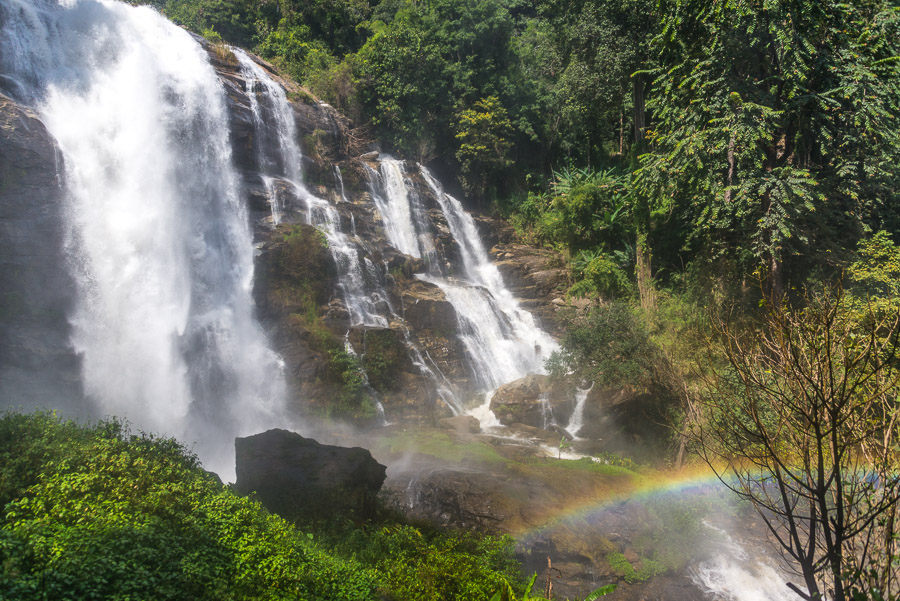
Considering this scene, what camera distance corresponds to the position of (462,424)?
54.3 feet

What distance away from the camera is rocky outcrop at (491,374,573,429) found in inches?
665

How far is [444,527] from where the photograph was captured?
9.87 meters

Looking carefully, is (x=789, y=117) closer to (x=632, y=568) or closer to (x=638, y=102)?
(x=638, y=102)

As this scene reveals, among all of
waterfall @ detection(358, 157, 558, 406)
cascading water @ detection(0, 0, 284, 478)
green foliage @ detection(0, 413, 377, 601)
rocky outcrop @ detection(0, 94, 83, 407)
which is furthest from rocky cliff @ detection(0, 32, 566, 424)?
green foliage @ detection(0, 413, 377, 601)

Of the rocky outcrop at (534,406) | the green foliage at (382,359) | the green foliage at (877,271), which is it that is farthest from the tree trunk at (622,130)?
the green foliage at (382,359)

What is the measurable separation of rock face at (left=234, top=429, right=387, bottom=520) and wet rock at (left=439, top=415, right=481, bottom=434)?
6886 mm

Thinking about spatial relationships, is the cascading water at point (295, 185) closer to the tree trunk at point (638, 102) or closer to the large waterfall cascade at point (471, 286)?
the large waterfall cascade at point (471, 286)

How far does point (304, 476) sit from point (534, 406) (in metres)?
10.0

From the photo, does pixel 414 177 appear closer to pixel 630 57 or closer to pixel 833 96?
pixel 630 57

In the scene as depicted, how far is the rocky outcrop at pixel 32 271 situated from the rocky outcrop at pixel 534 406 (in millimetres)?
13059

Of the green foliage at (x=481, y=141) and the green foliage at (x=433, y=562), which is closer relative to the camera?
the green foliage at (x=433, y=562)

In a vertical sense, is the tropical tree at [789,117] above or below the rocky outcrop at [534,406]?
above

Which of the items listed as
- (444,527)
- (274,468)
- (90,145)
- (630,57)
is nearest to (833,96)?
(630,57)

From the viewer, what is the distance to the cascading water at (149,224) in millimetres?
14836
